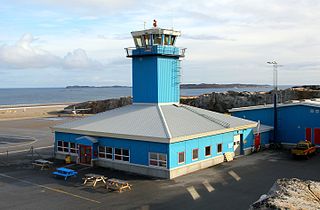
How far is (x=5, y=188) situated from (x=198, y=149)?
12.0 meters

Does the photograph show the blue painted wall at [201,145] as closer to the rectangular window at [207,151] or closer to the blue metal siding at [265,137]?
the rectangular window at [207,151]

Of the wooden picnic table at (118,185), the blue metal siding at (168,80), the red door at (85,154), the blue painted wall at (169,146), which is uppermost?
the blue metal siding at (168,80)

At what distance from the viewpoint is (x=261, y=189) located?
20.4 m

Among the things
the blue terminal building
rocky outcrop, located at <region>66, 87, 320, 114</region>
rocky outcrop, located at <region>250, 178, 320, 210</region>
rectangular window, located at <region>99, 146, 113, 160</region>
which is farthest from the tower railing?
rocky outcrop, located at <region>66, 87, 320, 114</region>

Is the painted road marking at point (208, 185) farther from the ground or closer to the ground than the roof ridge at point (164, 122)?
closer to the ground

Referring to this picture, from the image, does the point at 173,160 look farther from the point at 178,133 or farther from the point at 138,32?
the point at 138,32

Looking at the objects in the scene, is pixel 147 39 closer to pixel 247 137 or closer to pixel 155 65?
pixel 155 65

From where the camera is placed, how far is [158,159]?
2330 cm

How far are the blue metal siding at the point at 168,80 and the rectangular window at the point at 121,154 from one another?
6.16 m

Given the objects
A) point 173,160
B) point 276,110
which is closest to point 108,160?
point 173,160

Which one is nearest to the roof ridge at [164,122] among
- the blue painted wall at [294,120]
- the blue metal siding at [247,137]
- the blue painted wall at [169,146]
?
the blue painted wall at [169,146]

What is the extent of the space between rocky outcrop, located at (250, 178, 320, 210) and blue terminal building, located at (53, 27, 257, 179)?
11562 millimetres

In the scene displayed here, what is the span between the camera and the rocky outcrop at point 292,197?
934cm

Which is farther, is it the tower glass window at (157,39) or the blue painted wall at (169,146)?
the tower glass window at (157,39)
